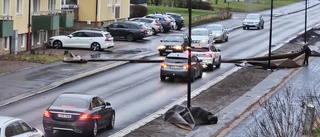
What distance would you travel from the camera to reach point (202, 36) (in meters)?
57.1

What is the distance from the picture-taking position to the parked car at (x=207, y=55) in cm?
4378

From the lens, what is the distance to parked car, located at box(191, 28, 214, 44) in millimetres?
56281

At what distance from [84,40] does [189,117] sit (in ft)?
86.0

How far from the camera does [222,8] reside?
101500 mm

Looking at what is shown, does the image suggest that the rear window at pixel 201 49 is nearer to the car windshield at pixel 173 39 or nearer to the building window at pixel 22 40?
the car windshield at pixel 173 39

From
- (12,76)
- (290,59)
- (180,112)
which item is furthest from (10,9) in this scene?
(180,112)

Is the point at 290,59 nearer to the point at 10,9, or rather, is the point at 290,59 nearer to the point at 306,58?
the point at 306,58

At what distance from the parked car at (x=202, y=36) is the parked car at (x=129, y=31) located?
163 inches

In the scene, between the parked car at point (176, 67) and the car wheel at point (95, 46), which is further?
the car wheel at point (95, 46)

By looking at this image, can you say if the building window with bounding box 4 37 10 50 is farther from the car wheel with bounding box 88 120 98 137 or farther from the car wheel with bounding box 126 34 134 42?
the car wheel with bounding box 88 120 98 137

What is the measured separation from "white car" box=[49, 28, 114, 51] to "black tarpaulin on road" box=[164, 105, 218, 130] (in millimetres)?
25221

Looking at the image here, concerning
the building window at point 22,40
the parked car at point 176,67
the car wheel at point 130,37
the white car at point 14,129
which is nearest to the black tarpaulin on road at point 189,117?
the white car at point 14,129

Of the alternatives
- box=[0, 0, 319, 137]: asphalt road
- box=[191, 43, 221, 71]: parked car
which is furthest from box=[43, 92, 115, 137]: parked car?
box=[191, 43, 221, 71]: parked car

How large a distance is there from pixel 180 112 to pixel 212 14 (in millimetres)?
59517
